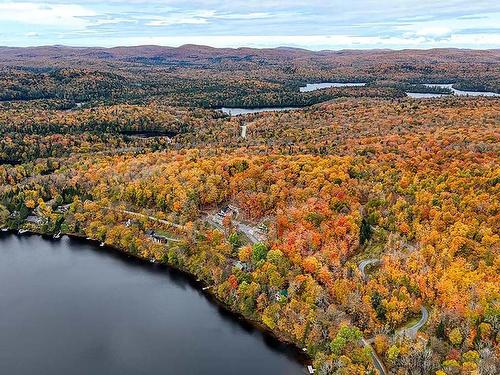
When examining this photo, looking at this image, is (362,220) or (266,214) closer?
(362,220)

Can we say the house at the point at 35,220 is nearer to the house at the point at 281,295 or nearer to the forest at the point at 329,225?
the forest at the point at 329,225

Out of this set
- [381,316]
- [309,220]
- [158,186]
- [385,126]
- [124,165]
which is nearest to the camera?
[381,316]

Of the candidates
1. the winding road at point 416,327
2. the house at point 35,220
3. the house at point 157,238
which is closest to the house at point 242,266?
the house at point 157,238

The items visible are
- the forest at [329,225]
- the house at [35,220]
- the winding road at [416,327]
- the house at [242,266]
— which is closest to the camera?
the forest at [329,225]

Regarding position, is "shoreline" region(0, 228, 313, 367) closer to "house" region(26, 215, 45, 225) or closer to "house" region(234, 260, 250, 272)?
"house" region(26, 215, 45, 225)

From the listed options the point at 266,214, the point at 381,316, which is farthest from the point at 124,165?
the point at 381,316

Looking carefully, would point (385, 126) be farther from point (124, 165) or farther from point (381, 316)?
point (381, 316)

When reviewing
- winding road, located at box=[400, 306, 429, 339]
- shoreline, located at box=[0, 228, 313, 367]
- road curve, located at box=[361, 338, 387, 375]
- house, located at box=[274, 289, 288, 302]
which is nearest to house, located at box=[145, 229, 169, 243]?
shoreline, located at box=[0, 228, 313, 367]

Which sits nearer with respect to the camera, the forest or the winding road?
the forest
